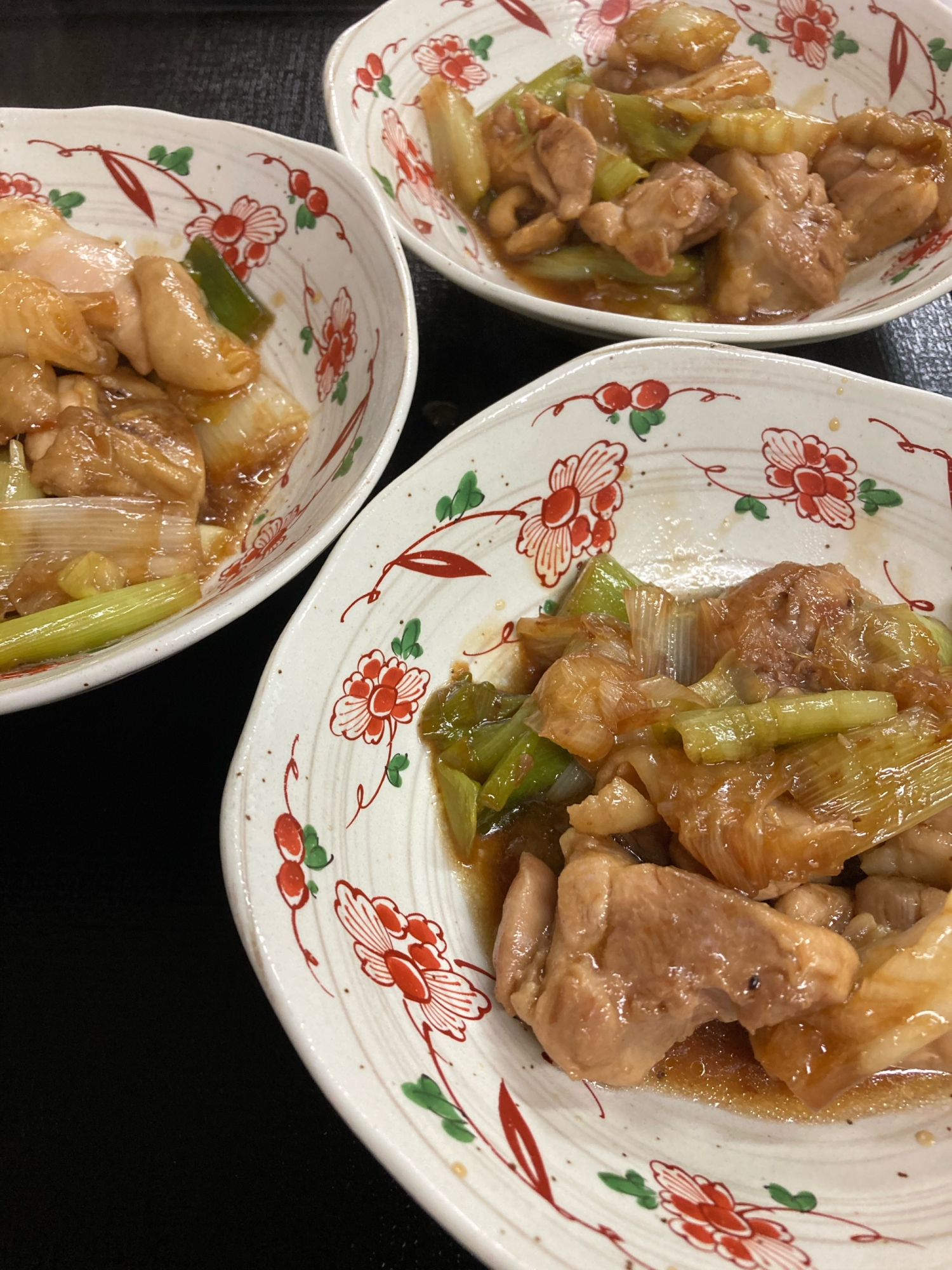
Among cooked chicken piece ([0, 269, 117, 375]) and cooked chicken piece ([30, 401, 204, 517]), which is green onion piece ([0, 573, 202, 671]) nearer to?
cooked chicken piece ([30, 401, 204, 517])

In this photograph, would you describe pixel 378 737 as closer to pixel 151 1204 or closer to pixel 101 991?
pixel 101 991

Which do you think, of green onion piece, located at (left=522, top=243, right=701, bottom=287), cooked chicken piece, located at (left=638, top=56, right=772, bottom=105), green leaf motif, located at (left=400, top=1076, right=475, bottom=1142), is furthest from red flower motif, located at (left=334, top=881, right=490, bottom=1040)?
cooked chicken piece, located at (left=638, top=56, right=772, bottom=105)

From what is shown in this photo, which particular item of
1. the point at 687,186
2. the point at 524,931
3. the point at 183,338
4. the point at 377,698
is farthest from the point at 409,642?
the point at 687,186

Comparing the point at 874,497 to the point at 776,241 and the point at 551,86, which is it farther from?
the point at 551,86

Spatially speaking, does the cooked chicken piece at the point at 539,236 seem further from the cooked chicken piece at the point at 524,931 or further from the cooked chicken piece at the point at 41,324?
the cooked chicken piece at the point at 524,931

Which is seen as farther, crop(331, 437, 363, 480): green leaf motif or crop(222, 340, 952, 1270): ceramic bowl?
crop(331, 437, 363, 480): green leaf motif
